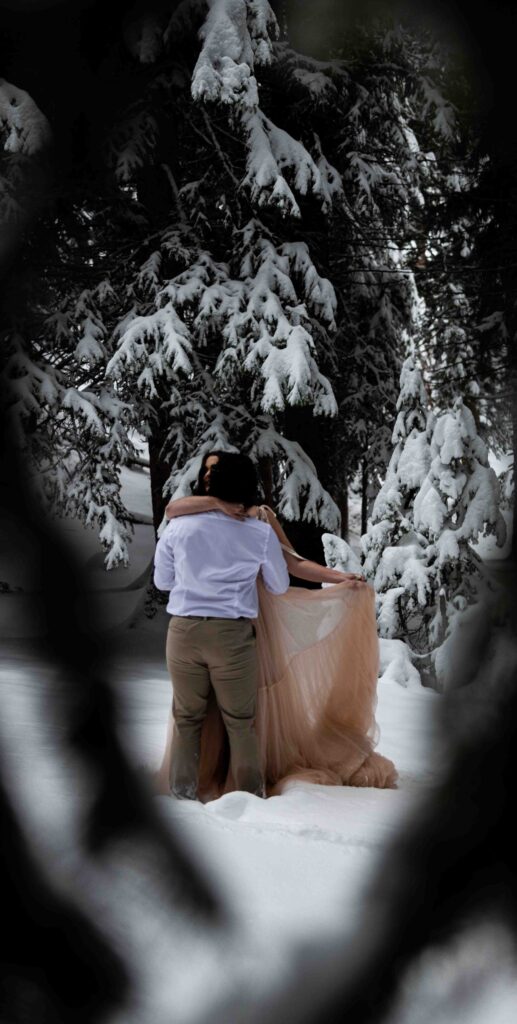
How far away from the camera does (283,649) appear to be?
363 cm

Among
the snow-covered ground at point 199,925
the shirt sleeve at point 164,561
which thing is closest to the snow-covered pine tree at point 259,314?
the shirt sleeve at point 164,561

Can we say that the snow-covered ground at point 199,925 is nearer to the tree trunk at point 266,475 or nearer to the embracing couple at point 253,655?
the embracing couple at point 253,655

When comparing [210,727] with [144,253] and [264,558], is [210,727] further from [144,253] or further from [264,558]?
[144,253]

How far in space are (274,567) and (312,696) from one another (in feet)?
2.32

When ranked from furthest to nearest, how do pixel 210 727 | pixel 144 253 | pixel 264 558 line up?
1. pixel 144 253
2. pixel 210 727
3. pixel 264 558

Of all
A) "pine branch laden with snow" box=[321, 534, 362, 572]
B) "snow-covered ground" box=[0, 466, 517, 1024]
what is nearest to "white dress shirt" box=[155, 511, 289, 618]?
"snow-covered ground" box=[0, 466, 517, 1024]

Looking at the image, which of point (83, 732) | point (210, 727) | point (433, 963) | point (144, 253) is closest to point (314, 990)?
point (433, 963)

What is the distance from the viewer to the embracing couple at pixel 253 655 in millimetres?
3168

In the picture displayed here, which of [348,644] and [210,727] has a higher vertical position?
[348,644]

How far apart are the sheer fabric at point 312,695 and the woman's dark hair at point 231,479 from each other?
553mm

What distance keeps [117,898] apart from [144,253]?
310 inches

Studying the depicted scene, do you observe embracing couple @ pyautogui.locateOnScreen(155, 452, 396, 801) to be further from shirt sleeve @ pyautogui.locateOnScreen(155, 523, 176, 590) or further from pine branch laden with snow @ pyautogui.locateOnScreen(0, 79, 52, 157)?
pine branch laden with snow @ pyautogui.locateOnScreen(0, 79, 52, 157)

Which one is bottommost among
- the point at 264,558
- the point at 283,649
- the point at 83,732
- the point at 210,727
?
the point at 210,727

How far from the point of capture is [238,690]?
10.7ft
